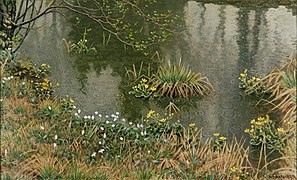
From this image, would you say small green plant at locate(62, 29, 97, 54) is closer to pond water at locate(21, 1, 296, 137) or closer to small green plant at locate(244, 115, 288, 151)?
pond water at locate(21, 1, 296, 137)

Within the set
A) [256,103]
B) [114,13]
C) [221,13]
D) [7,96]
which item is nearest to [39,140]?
[7,96]

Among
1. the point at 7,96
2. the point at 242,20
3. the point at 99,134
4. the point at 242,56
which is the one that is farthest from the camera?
the point at 242,20

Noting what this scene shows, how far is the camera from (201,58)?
7.52 m

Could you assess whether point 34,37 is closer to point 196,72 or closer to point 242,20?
point 196,72

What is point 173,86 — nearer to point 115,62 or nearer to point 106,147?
point 115,62

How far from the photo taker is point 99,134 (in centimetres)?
538

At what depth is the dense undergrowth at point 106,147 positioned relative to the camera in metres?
4.34

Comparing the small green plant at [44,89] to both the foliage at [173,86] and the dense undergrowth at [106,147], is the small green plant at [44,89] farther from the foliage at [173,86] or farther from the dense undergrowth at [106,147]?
the foliage at [173,86]

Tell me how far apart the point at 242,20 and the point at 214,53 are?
1.98 m

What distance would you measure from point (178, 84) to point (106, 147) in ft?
5.52

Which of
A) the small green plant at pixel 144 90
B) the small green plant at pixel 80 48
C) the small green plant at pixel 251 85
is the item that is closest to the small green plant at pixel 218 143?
the small green plant at pixel 251 85

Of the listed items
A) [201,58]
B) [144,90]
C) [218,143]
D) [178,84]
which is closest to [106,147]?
[218,143]

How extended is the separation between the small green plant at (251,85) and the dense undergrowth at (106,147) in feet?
2.96

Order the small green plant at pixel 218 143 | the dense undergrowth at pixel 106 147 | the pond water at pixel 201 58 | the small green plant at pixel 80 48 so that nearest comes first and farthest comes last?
the dense undergrowth at pixel 106 147 < the small green plant at pixel 218 143 < the pond water at pixel 201 58 < the small green plant at pixel 80 48
